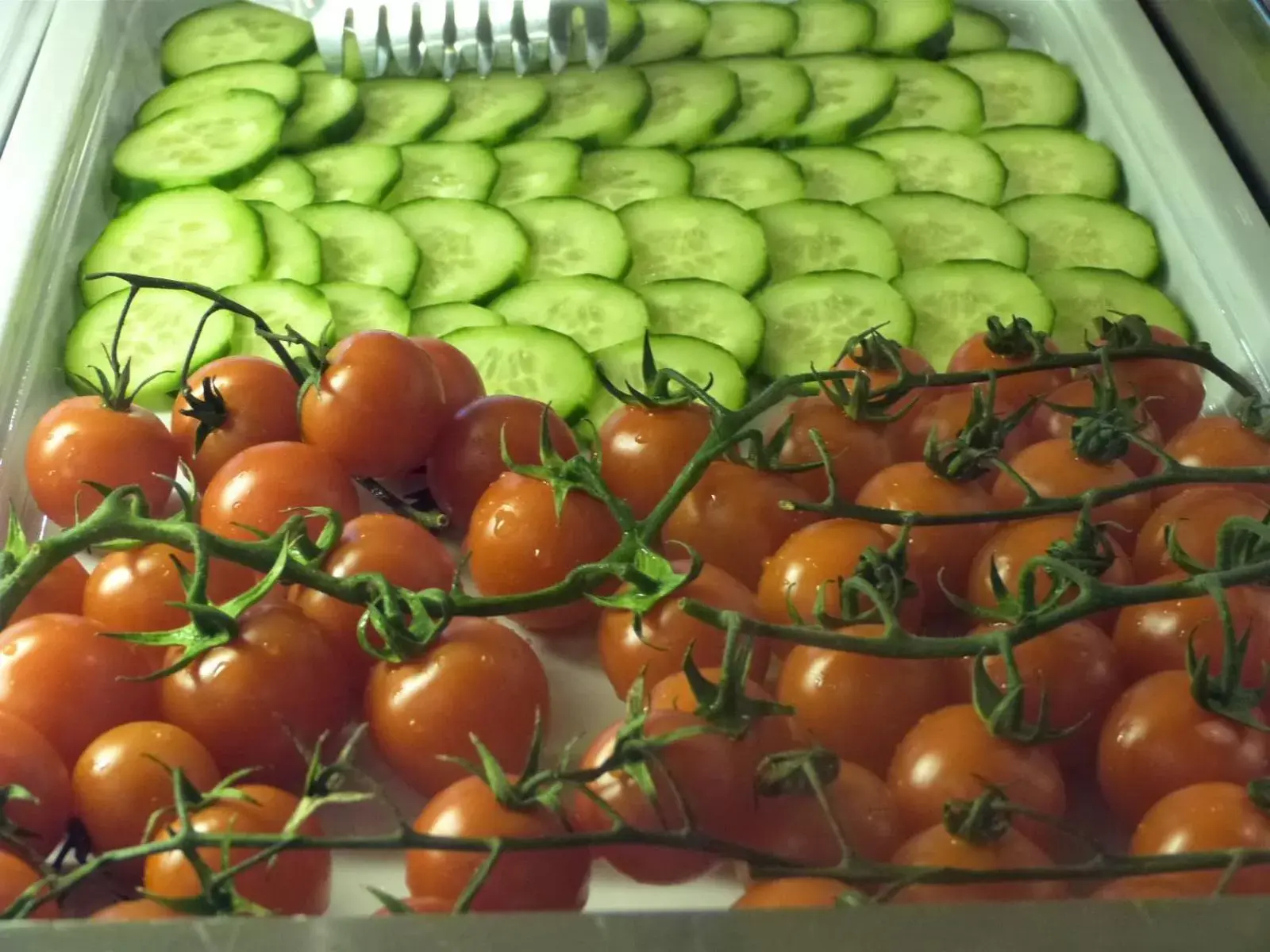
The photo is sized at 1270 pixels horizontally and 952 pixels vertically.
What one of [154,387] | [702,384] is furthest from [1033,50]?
[154,387]

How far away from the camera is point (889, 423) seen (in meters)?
1.19

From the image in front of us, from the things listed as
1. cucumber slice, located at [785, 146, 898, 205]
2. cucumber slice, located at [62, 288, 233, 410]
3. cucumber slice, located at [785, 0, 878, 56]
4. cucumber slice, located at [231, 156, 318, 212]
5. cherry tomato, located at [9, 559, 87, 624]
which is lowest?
cherry tomato, located at [9, 559, 87, 624]

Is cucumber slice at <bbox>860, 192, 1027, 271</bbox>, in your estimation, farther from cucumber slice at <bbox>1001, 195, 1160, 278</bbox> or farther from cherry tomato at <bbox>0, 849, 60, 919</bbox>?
cherry tomato at <bbox>0, 849, 60, 919</bbox>

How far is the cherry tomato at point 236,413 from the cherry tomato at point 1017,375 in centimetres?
69

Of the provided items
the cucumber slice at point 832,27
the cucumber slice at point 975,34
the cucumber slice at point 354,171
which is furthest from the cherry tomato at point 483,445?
the cucumber slice at point 975,34

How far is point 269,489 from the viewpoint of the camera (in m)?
1.10

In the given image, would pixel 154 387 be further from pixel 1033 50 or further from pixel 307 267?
pixel 1033 50

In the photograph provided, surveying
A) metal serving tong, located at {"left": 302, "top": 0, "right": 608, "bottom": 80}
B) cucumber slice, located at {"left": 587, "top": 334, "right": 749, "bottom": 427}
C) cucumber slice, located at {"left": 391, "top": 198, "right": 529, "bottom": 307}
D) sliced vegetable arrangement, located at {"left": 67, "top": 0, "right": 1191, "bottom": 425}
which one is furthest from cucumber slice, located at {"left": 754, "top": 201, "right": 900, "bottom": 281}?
metal serving tong, located at {"left": 302, "top": 0, "right": 608, "bottom": 80}

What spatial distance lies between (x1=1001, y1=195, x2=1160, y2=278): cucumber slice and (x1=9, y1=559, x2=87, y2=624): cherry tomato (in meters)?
1.21

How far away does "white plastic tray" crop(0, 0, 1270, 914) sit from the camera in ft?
4.38

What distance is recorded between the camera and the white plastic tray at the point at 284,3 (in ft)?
4.38

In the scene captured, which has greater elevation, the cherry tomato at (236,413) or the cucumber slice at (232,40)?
the cucumber slice at (232,40)

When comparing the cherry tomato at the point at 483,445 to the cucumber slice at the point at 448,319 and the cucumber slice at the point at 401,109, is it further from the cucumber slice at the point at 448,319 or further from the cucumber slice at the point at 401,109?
the cucumber slice at the point at 401,109

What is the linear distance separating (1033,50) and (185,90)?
1.31 m
